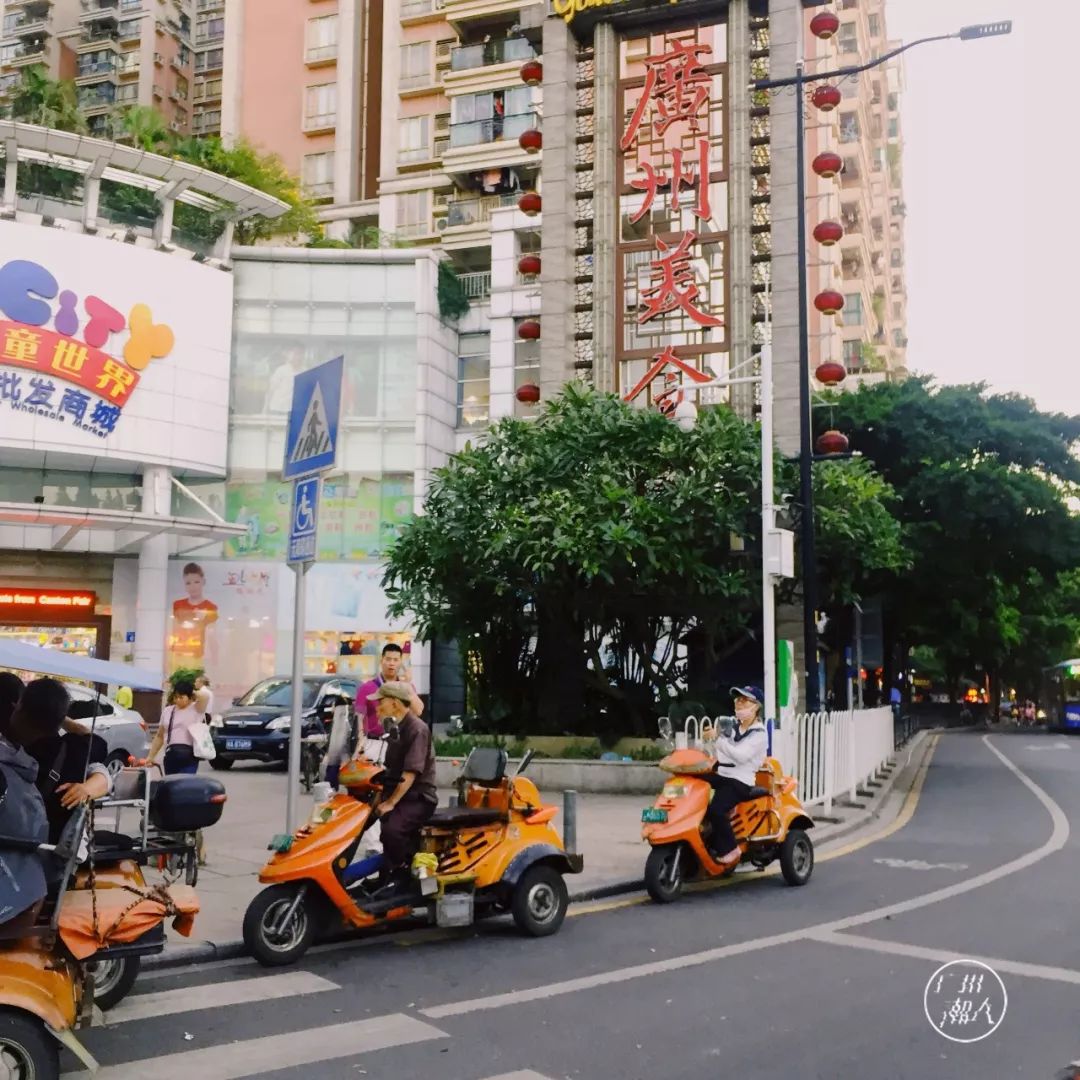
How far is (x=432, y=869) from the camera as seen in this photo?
7.23m

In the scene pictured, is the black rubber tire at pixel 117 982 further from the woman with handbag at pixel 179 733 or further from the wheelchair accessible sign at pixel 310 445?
the woman with handbag at pixel 179 733

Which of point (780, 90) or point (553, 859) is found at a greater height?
point (780, 90)

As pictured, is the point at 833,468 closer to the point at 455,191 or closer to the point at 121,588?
the point at 121,588

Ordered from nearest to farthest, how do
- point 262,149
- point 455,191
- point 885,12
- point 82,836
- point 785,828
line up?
point 82,836, point 785,828, point 455,191, point 262,149, point 885,12

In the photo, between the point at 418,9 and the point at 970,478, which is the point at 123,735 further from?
the point at 418,9

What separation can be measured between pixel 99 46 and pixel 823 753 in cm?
6001

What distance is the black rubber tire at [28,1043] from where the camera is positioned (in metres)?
4.24

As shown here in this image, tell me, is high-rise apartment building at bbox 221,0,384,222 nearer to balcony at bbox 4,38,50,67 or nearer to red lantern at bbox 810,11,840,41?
balcony at bbox 4,38,50,67

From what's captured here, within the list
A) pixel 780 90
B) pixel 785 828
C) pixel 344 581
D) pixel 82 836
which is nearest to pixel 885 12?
pixel 780 90

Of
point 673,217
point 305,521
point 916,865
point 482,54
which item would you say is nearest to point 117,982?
point 305,521

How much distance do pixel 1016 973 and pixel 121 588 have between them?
29.1m

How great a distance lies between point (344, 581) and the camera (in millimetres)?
32531

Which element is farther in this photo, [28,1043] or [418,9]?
[418,9]

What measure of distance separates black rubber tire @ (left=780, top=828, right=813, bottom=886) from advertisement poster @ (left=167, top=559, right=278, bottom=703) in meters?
24.0
